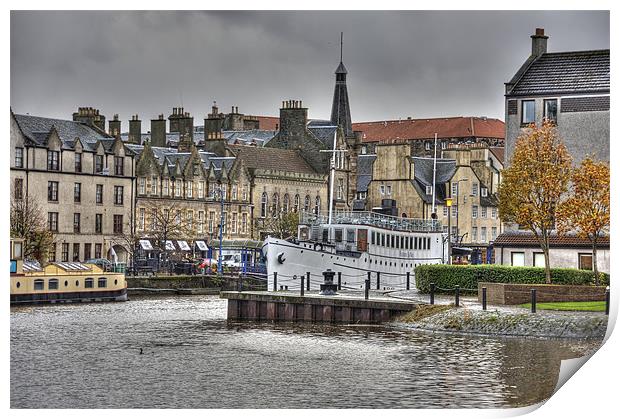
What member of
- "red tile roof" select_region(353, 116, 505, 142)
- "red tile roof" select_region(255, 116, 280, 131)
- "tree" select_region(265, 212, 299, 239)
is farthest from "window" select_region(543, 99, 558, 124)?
"red tile roof" select_region(255, 116, 280, 131)

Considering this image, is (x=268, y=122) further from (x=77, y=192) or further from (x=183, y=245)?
(x=77, y=192)

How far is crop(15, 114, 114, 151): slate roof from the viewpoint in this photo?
68688 mm

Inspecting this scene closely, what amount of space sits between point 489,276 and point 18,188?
25.1m

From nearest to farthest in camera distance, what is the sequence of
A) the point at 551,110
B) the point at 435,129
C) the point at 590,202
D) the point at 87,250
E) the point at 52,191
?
1. the point at 590,202
2. the point at 551,110
3. the point at 52,191
4. the point at 87,250
5. the point at 435,129

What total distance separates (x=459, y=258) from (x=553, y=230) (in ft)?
120

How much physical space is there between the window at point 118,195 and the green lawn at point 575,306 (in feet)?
124

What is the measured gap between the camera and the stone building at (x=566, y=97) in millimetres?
46125

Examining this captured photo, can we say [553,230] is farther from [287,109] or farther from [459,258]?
[287,109]

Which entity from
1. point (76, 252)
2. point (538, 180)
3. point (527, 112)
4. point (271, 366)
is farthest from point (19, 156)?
point (271, 366)

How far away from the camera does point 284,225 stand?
88812mm

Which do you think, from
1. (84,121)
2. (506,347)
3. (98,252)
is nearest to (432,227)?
(98,252)

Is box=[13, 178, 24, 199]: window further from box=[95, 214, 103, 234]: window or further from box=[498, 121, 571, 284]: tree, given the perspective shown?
box=[498, 121, 571, 284]: tree
